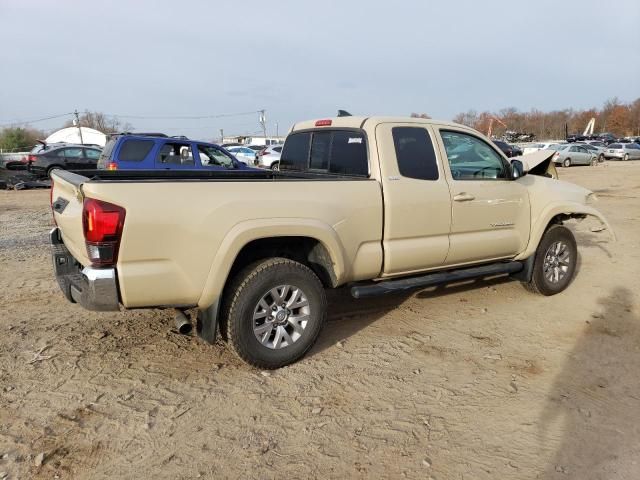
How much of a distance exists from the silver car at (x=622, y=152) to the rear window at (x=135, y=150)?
4094 centimetres

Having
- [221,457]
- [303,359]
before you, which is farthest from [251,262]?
[221,457]

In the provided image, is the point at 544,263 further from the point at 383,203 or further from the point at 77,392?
the point at 77,392

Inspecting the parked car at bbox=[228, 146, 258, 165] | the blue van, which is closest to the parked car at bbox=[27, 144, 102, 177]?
the blue van

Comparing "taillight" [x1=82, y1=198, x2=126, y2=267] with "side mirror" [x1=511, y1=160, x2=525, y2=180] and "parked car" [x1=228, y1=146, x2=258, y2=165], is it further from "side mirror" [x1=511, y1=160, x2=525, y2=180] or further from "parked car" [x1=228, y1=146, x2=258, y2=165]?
"parked car" [x1=228, y1=146, x2=258, y2=165]

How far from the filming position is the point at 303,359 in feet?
13.4

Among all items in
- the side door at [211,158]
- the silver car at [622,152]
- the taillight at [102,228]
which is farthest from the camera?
the silver car at [622,152]

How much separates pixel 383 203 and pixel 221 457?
229 centimetres

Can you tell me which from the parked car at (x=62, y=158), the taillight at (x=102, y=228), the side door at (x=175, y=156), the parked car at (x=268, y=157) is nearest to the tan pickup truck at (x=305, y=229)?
the taillight at (x=102, y=228)

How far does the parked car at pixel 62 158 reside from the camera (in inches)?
754

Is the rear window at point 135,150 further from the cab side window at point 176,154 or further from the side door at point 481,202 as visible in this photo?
the side door at point 481,202

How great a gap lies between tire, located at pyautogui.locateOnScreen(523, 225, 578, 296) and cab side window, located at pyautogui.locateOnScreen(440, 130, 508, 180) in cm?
99

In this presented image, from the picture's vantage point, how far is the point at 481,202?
15.9ft

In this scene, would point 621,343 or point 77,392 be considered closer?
point 77,392

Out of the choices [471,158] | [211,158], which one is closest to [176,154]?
[211,158]
